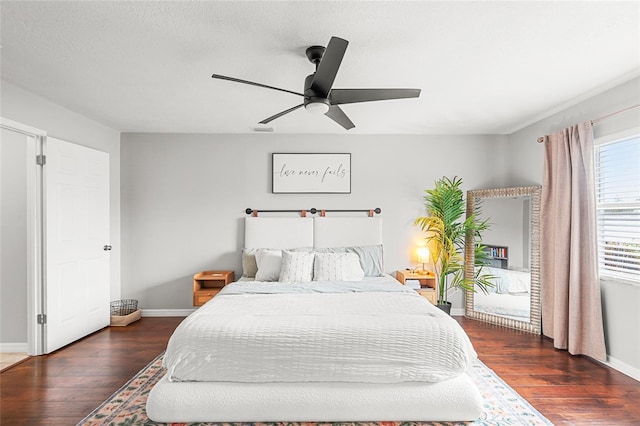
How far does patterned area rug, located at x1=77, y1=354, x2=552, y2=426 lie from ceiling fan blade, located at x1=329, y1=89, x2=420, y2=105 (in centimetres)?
212

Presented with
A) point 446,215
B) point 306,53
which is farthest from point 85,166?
point 446,215

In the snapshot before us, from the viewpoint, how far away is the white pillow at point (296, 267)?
3.88 m

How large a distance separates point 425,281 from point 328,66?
3322mm

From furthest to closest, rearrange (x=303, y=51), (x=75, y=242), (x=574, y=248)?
(x=75, y=242), (x=574, y=248), (x=303, y=51)

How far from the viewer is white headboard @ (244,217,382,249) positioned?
4699 millimetres

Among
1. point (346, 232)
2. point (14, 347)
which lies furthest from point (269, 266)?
point (14, 347)

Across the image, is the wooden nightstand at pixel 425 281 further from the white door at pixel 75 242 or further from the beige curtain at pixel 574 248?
the white door at pixel 75 242

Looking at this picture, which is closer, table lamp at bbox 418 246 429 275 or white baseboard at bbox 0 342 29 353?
white baseboard at bbox 0 342 29 353

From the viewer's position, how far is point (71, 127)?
3.87 m

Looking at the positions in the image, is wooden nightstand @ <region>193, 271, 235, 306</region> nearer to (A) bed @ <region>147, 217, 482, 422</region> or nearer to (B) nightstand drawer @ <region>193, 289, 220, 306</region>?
(B) nightstand drawer @ <region>193, 289, 220, 306</region>

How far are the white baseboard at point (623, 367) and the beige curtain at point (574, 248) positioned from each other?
0.08 meters

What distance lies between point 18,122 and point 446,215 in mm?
4552

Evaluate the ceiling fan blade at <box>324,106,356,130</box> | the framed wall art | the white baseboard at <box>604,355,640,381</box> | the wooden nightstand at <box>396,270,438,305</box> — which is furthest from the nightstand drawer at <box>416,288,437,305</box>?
the ceiling fan blade at <box>324,106,356,130</box>

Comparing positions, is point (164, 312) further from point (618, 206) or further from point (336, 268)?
point (618, 206)
